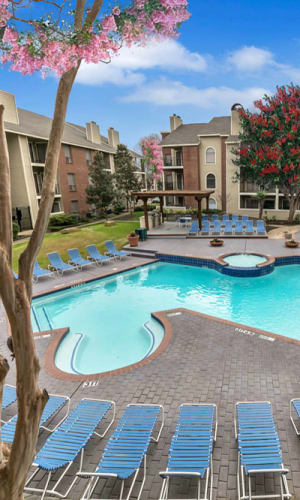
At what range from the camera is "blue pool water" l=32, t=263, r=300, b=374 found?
9984 mm

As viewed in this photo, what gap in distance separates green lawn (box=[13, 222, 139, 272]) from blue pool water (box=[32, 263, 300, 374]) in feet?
20.8

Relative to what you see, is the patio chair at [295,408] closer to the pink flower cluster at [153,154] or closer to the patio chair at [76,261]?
the patio chair at [76,261]

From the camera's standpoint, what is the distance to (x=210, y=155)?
3512 centimetres

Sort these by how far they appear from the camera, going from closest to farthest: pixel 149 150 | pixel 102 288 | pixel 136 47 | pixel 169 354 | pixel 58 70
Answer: pixel 58 70 < pixel 136 47 < pixel 169 354 < pixel 102 288 < pixel 149 150

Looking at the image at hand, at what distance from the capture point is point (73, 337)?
35.3 feet

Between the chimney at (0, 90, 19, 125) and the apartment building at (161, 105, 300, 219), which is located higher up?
the chimney at (0, 90, 19, 125)

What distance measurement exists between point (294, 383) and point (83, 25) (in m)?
8.23

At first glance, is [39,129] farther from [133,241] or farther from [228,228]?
[228,228]

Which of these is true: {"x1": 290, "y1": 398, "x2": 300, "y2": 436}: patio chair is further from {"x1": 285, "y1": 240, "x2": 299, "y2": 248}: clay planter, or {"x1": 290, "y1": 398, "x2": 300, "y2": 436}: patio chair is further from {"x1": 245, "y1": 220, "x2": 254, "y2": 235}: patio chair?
{"x1": 245, "y1": 220, "x2": 254, "y2": 235}: patio chair

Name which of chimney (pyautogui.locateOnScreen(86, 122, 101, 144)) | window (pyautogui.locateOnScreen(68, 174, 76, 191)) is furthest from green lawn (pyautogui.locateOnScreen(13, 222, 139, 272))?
chimney (pyautogui.locateOnScreen(86, 122, 101, 144))

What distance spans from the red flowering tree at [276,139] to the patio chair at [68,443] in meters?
24.2

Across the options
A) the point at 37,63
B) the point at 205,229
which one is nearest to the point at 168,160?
the point at 205,229

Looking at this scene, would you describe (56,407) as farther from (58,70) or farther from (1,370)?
(58,70)

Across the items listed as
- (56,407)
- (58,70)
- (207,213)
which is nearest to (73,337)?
(56,407)
